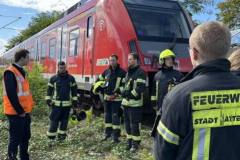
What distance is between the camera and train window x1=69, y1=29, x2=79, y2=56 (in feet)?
40.1

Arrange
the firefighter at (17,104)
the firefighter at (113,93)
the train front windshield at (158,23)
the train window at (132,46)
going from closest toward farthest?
the firefighter at (17,104) → the firefighter at (113,93) → the train window at (132,46) → the train front windshield at (158,23)

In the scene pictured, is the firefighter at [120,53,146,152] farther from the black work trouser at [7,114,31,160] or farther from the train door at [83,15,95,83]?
the train door at [83,15,95,83]

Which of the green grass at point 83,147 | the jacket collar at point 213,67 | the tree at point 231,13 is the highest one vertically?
the tree at point 231,13

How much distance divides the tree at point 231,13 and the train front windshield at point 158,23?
47.5 feet

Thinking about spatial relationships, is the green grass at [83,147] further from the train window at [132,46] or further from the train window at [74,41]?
the train window at [74,41]

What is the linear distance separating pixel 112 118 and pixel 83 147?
921 millimetres

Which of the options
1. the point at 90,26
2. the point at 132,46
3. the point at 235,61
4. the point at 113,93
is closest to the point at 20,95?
the point at 113,93

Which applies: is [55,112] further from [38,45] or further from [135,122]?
[38,45]

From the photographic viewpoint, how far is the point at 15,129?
611 centimetres

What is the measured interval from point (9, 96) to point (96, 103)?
602 centimetres

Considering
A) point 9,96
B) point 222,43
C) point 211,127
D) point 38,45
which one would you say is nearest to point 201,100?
point 211,127

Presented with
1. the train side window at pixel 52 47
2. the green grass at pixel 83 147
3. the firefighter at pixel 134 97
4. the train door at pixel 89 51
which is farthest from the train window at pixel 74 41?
the firefighter at pixel 134 97

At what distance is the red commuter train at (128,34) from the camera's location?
9227mm

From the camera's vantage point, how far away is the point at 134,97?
7.37 m
